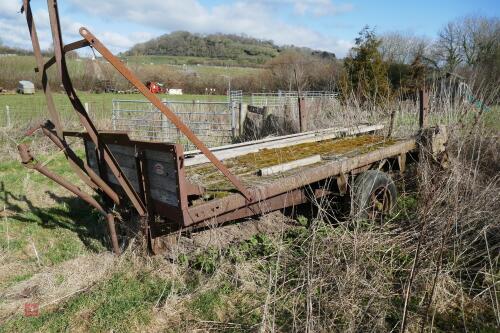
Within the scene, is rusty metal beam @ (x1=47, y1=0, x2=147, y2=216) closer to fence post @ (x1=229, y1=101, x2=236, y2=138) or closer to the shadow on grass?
the shadow on grass

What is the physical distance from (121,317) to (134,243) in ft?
3.37

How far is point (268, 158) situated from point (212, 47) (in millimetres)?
101655

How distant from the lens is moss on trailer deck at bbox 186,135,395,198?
12.5 feet

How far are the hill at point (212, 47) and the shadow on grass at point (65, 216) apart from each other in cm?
8148

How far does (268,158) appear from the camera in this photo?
4859mm

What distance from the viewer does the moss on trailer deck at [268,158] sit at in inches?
150

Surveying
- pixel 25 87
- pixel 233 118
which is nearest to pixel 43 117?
pixel 233 118

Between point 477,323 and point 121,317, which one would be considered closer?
point 477,323

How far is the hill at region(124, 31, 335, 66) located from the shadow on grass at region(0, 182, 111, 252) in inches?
3208

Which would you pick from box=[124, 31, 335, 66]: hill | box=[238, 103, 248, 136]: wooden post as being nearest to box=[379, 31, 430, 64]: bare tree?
box=[238, 103, 248, 136]: wooden post

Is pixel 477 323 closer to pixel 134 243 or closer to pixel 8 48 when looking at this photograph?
pixel 134 243

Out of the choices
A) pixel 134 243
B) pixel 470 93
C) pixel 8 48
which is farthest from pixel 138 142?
pixel 8 48

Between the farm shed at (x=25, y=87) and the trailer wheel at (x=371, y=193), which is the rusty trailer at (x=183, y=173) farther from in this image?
the farm shed at (x=25, y=87)

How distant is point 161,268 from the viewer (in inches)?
151
